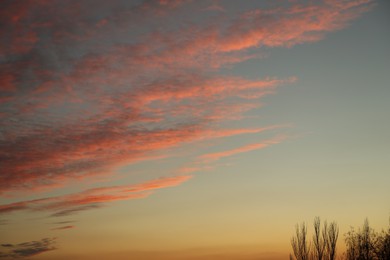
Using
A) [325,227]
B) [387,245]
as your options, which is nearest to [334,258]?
[325,227]

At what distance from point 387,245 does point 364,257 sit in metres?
2.57

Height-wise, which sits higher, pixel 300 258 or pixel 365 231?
pixel 365 231

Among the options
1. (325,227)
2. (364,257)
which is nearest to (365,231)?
(364,257)

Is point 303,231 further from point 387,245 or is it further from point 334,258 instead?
point 387,245

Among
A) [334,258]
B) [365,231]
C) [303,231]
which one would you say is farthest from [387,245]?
[303,231]

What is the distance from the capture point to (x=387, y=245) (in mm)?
33469

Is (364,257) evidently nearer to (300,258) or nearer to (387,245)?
(387,245)

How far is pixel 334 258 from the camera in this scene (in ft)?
105

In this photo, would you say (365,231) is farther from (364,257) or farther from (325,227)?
(325,227)

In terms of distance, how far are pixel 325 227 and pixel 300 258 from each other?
13.7ft

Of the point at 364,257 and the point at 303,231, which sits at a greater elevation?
the point at 303,231

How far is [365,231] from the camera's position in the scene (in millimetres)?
33625

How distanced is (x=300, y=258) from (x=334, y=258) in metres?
3.17

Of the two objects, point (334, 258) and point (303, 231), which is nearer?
point (334, 258)
